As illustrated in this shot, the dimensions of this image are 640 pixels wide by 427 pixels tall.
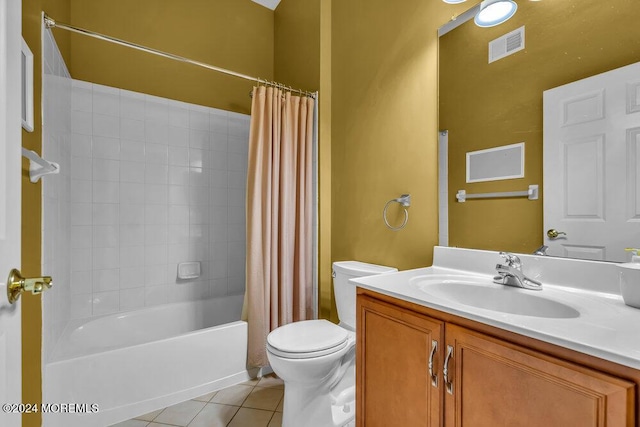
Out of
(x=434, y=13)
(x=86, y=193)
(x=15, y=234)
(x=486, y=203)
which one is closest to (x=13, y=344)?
(x=15, y=234)

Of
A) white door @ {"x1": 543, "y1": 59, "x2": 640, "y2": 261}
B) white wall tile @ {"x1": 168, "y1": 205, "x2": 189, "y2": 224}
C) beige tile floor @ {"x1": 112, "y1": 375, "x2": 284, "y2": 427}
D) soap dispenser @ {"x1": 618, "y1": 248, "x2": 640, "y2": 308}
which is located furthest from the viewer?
white wall tile @ {"x1": 168, "y1": 205, "x2": 189, "y2": 224}

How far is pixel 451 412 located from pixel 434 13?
174cm

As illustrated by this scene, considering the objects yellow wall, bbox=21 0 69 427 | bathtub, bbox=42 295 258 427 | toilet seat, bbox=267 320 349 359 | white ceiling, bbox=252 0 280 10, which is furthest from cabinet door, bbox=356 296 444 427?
white ceiling, bbox=252 0 280 10

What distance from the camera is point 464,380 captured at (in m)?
0.81

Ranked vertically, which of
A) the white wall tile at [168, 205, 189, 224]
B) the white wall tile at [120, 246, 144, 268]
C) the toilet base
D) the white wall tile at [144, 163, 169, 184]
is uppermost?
the white wall tile at [144, 163, 169, 184]

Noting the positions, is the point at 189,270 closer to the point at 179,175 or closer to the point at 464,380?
the point at 179,175

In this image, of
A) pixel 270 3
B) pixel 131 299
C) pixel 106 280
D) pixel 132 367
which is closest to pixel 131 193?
pixel 106 280

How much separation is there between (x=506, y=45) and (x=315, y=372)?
65.2 inches

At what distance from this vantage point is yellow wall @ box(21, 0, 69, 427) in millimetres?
1119

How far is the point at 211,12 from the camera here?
259 centimetres

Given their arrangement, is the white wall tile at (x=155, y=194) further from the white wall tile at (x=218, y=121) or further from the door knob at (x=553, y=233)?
the door knob at (x=553, y=233)

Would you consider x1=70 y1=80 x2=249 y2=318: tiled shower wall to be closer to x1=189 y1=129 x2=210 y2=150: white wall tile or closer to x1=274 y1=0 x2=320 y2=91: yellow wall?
x1=189 y1=129 x2=210 y2=150: white wall tile

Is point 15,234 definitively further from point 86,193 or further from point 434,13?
point 434,13

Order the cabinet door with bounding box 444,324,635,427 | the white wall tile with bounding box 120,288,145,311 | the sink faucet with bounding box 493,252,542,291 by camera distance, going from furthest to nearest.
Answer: the white wall tile with bounding box 120,288,145,311 → the sink faucet with bounding box 493,252,542,291 → the cabinet door with bounding box 444,324,635,427
